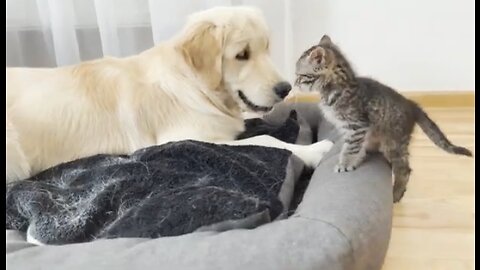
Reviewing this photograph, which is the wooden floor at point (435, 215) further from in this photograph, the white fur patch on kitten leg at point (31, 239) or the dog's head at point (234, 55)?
the white fur patch on kitten leg at point (31, 239)

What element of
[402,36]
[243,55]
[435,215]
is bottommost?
[435,215]

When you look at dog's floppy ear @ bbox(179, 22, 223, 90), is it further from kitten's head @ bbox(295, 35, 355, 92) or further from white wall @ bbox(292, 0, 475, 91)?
white wall @ bbox(292, 0, 475, 91)

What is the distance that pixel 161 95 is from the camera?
77.1 inches

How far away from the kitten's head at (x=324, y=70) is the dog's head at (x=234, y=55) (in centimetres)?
25

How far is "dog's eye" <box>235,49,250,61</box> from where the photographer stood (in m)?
1.94

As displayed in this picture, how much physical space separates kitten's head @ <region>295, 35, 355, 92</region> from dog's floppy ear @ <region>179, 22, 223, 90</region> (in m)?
0.30

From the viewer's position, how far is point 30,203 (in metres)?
1.63

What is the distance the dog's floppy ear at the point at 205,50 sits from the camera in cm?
190

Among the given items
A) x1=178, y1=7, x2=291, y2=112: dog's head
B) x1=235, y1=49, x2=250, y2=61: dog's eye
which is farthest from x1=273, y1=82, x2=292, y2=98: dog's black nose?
x1=235, y1=49, x2=250, y2=61: dog's eye

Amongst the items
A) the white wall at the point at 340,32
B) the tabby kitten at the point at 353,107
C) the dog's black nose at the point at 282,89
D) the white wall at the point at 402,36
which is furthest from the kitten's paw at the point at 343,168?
the white wall at the point at 402,36

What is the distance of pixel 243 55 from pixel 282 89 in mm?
152

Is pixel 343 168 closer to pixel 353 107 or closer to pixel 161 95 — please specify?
pixel 353 107

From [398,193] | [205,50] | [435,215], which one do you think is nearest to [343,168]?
[398,193]

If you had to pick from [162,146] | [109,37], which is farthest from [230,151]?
[109,37]
